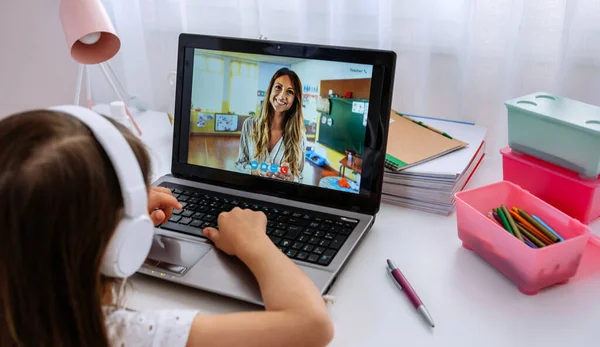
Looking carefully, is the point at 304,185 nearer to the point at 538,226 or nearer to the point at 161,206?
the point at 161,206

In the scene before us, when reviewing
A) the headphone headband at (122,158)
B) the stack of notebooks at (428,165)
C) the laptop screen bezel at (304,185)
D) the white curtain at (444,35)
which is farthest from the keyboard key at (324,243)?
the white curtain at (444,35)

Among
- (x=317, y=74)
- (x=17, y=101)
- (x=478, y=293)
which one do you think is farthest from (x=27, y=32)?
(x=478, y=293)

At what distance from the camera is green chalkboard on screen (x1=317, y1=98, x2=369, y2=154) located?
2.78ft

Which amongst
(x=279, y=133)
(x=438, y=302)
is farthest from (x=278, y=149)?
(x=438, y=302)

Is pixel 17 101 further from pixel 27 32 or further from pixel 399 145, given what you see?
pixel 399 145

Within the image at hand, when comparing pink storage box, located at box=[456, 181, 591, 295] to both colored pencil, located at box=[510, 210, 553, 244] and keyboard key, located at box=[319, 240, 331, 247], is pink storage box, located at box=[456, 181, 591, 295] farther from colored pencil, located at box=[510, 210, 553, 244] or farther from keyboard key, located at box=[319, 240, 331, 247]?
keyboard key, located at box=[319, 240, 331, 247]

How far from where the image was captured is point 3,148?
1.56ft

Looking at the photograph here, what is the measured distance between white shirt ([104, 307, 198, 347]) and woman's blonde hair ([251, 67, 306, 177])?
15.0 inches

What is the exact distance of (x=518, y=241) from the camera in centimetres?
70

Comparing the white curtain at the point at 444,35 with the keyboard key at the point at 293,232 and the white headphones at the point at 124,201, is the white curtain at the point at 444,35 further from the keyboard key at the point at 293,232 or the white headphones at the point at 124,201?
the white headphones at the point at 124,201

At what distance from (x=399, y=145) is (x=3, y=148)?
0.67 meters

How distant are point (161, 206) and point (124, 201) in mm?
336

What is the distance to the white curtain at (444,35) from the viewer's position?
1.03 metres

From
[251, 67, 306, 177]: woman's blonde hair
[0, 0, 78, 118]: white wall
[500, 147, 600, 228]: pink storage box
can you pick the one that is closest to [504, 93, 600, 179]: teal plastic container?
[500, 147, 600, 228]: pink storage box
